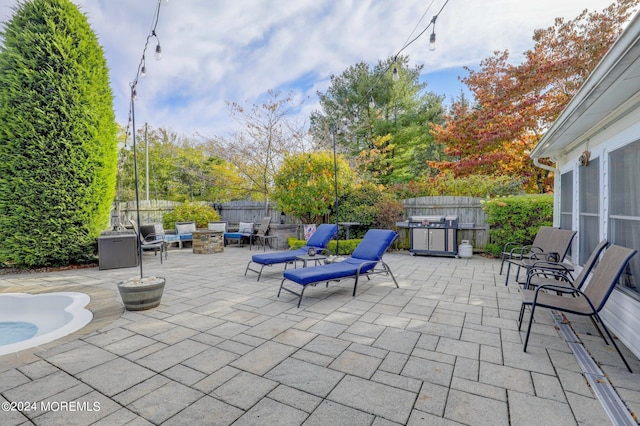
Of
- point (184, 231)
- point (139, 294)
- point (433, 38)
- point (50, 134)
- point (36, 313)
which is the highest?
point (433, 38)

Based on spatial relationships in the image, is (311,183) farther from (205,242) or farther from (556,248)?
(556,248)

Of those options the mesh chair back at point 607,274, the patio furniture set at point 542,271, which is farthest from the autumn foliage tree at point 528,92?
the mesh chair back at point 607,274

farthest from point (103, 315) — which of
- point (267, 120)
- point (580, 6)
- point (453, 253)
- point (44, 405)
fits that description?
point (580, 6)

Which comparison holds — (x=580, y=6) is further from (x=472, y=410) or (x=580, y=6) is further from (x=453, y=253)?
(x=472, y=410)

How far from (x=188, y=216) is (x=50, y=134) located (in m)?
5.09

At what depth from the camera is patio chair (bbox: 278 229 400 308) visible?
3727 millimetres

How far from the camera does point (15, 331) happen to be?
11.8ft

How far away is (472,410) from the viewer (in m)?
1.69

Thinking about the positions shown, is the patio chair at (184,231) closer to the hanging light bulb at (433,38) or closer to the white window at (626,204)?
the hanging light bulb at (433,38)

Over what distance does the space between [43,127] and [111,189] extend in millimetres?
1556

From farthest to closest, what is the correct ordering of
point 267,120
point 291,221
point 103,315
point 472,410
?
point 267,120, point 291,221, point 103,315, point 472,410

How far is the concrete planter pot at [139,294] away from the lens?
11.2 feet

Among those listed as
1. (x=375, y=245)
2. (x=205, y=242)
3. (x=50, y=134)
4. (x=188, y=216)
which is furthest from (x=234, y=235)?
(x=375, y=245)

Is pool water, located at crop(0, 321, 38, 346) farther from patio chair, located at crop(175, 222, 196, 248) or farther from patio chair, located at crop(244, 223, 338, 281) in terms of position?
patio chair, located at crop(175, 222, 196, 248)
